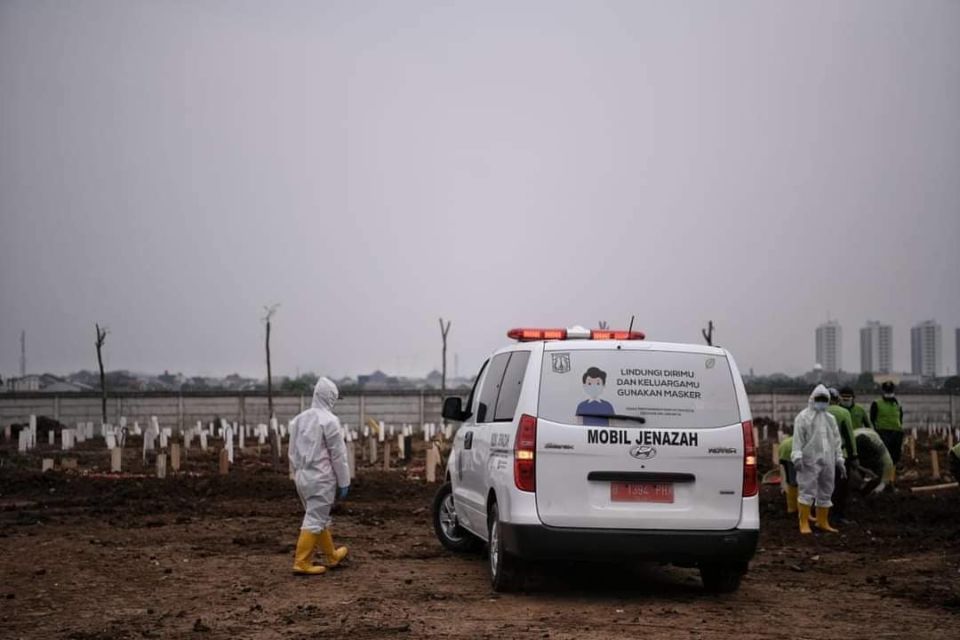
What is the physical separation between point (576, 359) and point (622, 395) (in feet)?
1.48

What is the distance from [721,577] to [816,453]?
16.2 feet

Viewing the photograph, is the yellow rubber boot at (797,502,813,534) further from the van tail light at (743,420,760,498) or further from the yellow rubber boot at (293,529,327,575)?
the yellow rubber boot at (293,529,327,575)

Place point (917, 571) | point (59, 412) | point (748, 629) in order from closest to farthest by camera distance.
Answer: point (748, 629), point (917, 571), point (59, 412)

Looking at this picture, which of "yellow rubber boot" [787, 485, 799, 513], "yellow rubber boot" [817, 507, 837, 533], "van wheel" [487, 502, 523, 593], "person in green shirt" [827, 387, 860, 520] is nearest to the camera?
"van wheel" [487, 502, 523, 593]

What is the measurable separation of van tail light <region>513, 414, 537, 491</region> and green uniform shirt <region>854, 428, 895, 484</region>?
9.92 meters

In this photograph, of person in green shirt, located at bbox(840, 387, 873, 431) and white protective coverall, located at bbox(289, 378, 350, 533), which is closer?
white protective coverall, located at bbox(289, 378, 350, 533)

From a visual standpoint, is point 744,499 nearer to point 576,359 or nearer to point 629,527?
point 629,527

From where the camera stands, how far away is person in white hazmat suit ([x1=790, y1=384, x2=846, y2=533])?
555 inches

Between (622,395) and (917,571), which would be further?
(917,571)

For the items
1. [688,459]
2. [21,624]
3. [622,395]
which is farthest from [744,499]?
[21,624]

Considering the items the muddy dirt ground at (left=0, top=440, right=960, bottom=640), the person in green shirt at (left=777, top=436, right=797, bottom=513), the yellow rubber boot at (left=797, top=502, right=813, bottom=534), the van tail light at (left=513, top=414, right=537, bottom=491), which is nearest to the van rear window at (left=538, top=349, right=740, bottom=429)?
the van tail light at (left=513, top=414, right=537, bottom=491)

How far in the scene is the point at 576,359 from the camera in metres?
9.25

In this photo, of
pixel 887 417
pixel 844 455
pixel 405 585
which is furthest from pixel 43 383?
pixel 405 585

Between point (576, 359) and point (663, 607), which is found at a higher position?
point (576, 359)
